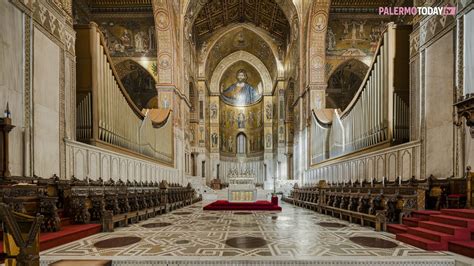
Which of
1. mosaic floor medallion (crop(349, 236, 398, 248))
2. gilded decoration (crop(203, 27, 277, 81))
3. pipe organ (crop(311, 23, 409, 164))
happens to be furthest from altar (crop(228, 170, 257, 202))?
gilded decoration (crop(203, 27, 277, 81))

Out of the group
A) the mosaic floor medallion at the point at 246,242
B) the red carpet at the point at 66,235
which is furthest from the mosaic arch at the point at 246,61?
the mosaic floor medallion at the point at 246,242

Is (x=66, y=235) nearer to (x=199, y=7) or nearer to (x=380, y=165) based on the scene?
(x=380, y=165)

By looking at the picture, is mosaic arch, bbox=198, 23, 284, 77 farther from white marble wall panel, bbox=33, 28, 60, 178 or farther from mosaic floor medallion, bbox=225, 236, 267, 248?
mosaic floor medallion, bbox=225, 236, 267, 248

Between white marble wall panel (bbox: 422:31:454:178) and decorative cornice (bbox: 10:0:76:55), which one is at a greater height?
decorative cornice (bbox: 10:0:76:55)

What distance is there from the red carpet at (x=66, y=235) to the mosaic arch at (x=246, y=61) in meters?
26.5

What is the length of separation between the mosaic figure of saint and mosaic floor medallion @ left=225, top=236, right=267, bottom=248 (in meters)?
29.8

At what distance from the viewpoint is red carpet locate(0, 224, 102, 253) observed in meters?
5.02

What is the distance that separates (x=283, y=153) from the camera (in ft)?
92.4

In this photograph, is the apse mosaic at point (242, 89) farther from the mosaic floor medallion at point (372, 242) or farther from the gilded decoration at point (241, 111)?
the mosaic floor medallion at point (372, 242)

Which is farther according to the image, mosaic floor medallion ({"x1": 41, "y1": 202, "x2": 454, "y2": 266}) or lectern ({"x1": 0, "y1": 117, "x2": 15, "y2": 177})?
lectern ({"x1": 0, "y1": 117, "x2": 15, "y2": 177})

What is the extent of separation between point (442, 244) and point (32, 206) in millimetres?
6974

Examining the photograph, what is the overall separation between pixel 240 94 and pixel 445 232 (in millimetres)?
31437

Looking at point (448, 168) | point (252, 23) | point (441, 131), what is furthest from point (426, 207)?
point (252, 23)

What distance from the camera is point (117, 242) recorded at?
5641 millimetres
